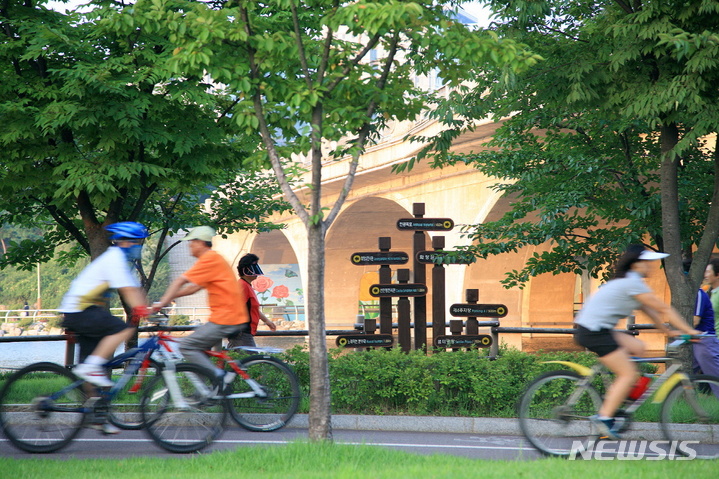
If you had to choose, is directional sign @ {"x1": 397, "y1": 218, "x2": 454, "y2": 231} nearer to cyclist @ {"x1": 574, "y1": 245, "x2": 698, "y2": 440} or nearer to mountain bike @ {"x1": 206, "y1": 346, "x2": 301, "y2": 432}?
mountain bike @ {"x1": 206, "y1": 346, "x2": 301, "y2": 432}

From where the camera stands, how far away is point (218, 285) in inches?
258

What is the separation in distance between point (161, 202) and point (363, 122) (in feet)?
32.8

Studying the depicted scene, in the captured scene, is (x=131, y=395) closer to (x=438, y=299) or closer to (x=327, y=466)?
(x=327, y=466)

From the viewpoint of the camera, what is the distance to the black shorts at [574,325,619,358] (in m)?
5.76

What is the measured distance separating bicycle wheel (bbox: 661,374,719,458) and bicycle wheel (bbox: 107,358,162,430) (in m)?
4.07

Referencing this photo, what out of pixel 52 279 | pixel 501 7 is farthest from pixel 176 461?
pixel 52 279

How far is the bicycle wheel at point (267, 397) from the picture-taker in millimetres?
6820

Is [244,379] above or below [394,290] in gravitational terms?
below

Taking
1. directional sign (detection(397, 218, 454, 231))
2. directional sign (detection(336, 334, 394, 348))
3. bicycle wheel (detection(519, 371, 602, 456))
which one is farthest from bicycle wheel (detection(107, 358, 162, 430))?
directional sign (detection(397, 218, 454, 231))

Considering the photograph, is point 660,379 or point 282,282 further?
point 282,282

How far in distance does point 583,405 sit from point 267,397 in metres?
2.67

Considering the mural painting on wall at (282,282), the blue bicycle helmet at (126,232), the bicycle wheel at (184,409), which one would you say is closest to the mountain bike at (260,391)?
the bicycle wheel at (184,409)

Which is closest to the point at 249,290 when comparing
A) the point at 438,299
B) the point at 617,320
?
the point at 438,299

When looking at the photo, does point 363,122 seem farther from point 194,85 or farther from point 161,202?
point 161,202
